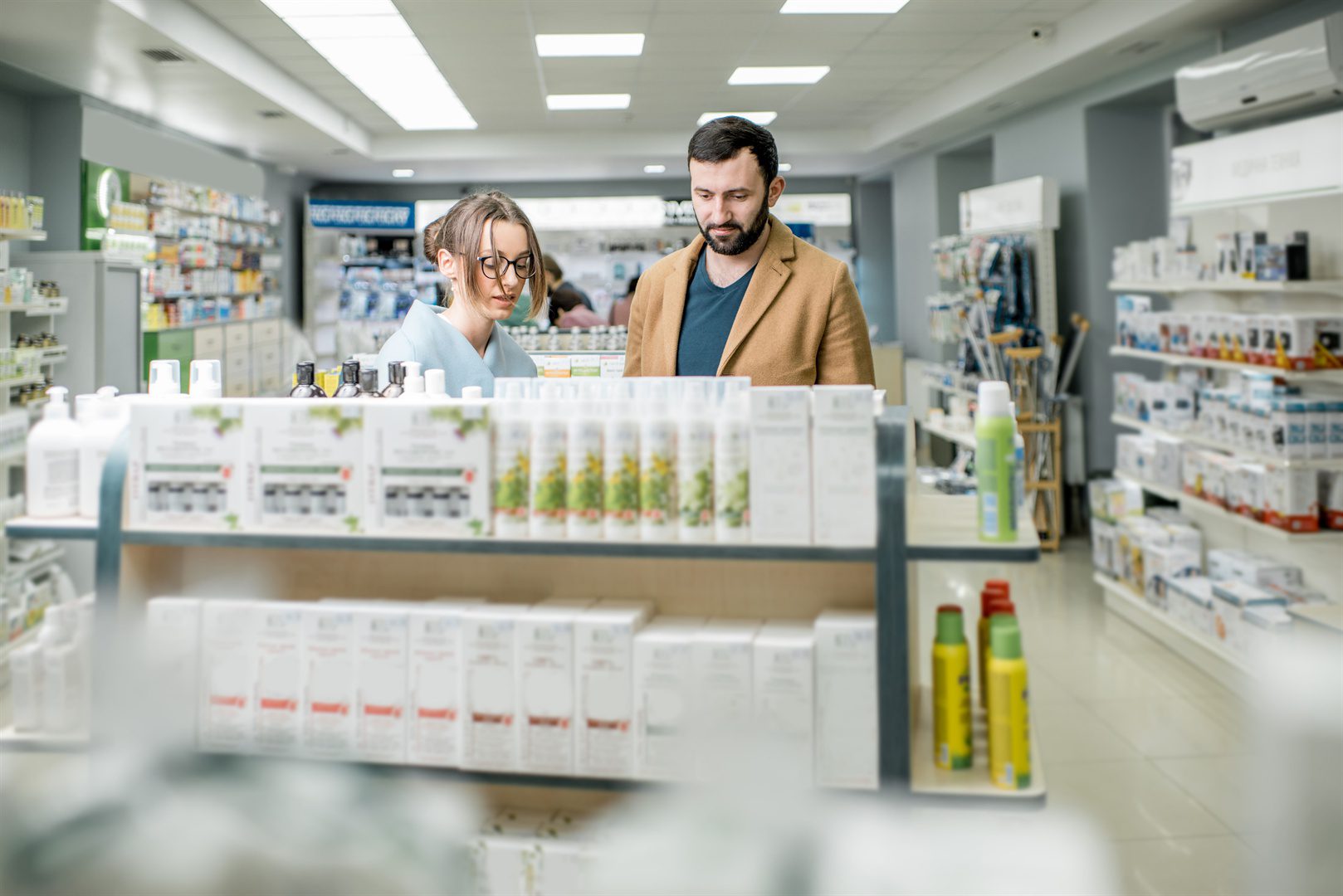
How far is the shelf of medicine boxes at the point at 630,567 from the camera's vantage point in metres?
1.79

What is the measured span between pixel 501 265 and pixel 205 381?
741 millimetres

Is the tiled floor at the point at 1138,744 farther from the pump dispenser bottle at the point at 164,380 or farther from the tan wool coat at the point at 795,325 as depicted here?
the pump dispenser bottle at the point at 164,380

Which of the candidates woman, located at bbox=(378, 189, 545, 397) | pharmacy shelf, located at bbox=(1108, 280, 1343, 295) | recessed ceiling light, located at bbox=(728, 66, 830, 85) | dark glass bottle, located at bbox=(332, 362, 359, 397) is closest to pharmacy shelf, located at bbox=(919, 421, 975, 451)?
pharmacy shelf, located at bbox=(1108, 280, 1343, 295)

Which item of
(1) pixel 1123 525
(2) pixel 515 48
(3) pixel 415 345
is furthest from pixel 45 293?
(1) pixel 1123 525

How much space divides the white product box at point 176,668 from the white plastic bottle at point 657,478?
2.83ft


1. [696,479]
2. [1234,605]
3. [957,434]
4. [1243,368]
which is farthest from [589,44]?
[696,479]

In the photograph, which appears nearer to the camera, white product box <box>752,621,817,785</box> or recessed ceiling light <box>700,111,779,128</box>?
white product box <box>752,621,817,785</box>

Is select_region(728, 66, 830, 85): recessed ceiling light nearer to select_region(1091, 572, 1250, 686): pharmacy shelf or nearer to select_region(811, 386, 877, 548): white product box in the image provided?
select_region(1091, 572, 1250, 686): pharmacy shelf

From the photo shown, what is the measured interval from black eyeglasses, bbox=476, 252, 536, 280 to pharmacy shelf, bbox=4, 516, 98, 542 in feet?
3.33

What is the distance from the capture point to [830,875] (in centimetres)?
181

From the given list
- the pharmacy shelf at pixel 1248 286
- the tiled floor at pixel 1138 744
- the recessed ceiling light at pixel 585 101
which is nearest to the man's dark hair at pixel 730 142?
the tiled floor at pixel 1138 744

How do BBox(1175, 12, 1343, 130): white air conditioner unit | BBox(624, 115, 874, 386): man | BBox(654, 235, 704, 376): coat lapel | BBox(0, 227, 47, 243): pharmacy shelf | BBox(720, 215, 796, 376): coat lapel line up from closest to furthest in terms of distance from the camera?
BBox(624, 115, 874, 386): man < BBox(720, 215, 796, 376): coat lapel < BBox(654, 235, 704, 376): coat lapel < BBox(1175, 12, 1343, 130): white air conditioner unit < BBox(0, 227, 47, 243): pharmacy shelf

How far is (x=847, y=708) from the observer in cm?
180

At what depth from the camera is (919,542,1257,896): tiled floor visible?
126 inches
